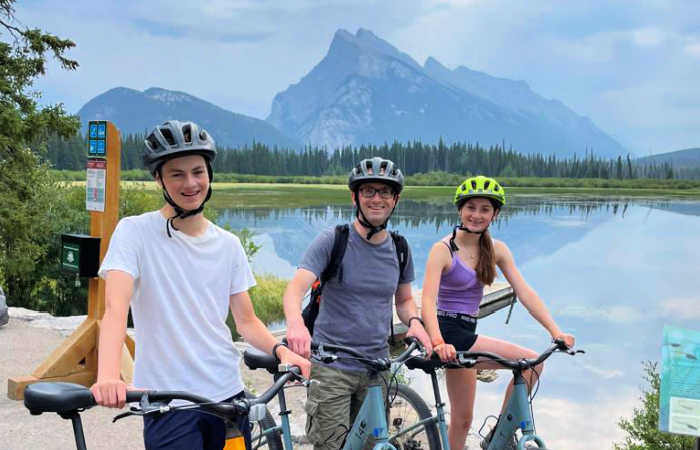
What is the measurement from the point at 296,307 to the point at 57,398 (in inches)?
60.9

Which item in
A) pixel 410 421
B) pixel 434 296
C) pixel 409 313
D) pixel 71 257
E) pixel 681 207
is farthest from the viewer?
pixel 681 207

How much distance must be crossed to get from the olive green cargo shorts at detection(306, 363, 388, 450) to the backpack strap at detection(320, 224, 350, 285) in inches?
19.8

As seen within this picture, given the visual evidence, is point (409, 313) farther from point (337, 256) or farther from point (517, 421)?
point (517, 421)

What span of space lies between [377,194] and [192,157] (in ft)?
4.47

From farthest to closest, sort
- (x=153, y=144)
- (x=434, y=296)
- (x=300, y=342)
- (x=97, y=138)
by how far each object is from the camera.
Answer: (x=97, y=138) < (x=434, y=296) < (x=300, y=342) < (x=153, y=144)

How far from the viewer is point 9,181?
15578 mm

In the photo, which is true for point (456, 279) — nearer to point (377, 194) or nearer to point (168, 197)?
point (377, 194)

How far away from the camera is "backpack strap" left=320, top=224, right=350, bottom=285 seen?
3.78m

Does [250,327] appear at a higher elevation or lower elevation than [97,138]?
lower

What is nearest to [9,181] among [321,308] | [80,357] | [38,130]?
[38,130]

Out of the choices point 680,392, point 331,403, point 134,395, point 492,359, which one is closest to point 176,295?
point 134,395

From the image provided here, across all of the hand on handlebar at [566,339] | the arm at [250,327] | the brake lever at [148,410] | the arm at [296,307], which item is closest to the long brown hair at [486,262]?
the hand on handlebar at [566,339]

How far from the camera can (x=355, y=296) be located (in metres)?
3.79

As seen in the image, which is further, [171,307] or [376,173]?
[376,173]
